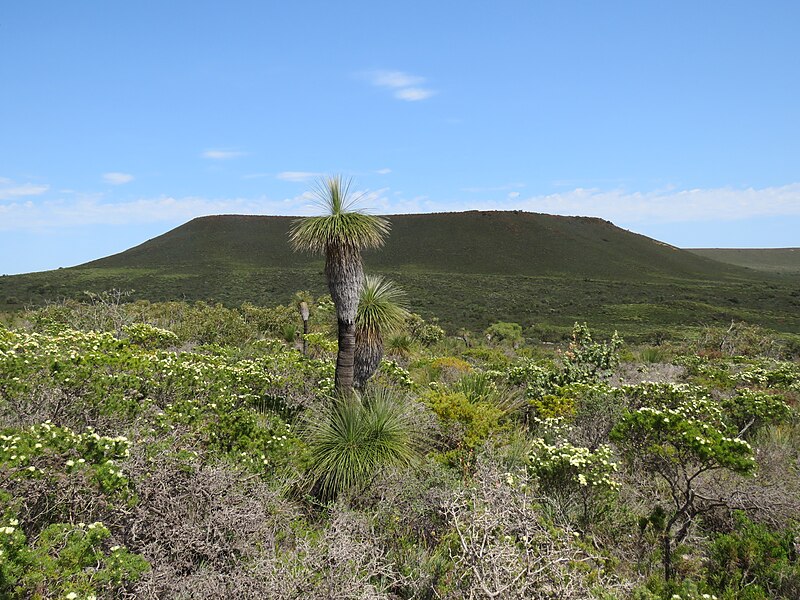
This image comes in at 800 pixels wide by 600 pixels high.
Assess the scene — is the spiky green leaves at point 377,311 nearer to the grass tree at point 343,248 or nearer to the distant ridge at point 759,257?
the grass tree at point 343,248

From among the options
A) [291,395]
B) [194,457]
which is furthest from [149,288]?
[194,457]

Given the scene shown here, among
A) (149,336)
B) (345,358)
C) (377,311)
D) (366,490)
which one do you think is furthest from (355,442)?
(149,336)

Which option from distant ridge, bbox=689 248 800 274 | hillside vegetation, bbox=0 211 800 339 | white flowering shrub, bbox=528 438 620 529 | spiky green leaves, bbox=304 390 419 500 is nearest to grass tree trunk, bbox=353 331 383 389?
spiky green leaves, bbox=304 390 419 500

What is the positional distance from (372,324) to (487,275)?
66.8 m

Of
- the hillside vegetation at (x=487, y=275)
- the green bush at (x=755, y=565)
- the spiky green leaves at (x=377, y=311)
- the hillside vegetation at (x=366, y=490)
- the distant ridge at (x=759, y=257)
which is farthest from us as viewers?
the distant ridge at (x=759, y=257)

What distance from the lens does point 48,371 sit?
684cm

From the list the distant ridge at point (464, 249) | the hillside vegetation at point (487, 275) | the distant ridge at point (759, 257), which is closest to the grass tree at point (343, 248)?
the hillside vegetation at point (487, 275)

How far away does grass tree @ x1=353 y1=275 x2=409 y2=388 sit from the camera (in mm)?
8273

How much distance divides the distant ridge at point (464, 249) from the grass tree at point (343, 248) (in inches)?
2678

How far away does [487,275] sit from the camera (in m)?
73.6

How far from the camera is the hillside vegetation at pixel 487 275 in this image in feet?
144

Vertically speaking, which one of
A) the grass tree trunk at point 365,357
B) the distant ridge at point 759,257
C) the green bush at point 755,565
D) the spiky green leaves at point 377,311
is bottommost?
Result: the green bush at point 755,565

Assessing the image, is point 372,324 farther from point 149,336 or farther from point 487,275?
point 487,275

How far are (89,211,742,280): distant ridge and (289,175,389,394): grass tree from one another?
223 feet
